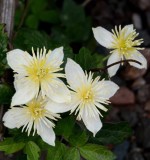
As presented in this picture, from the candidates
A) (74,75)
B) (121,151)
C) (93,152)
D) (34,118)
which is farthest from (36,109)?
(121,151)

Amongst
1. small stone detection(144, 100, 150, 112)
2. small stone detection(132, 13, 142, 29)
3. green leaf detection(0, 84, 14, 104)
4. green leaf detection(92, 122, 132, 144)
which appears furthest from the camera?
small stone detection(132, 13, 142, 29)

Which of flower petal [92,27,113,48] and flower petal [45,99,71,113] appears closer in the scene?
flower petal [45,99,71,113]

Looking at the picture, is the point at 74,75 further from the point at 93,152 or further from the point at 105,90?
the point at 93,152

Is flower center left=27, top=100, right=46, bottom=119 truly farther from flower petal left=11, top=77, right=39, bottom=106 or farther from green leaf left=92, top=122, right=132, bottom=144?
green leaf left=92, top=122, right=132, bottom=144

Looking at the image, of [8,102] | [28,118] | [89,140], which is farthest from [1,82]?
[89,140]

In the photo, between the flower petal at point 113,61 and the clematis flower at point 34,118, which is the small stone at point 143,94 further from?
the clematis flower at point 34,118

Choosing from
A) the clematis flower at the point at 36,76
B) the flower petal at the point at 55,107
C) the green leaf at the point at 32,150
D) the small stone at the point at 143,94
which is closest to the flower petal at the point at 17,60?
the clematis flower at the point at 36,76

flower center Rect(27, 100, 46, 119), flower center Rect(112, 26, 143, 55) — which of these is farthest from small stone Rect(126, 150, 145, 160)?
flower center Rect(27, 100, 46, 119)
